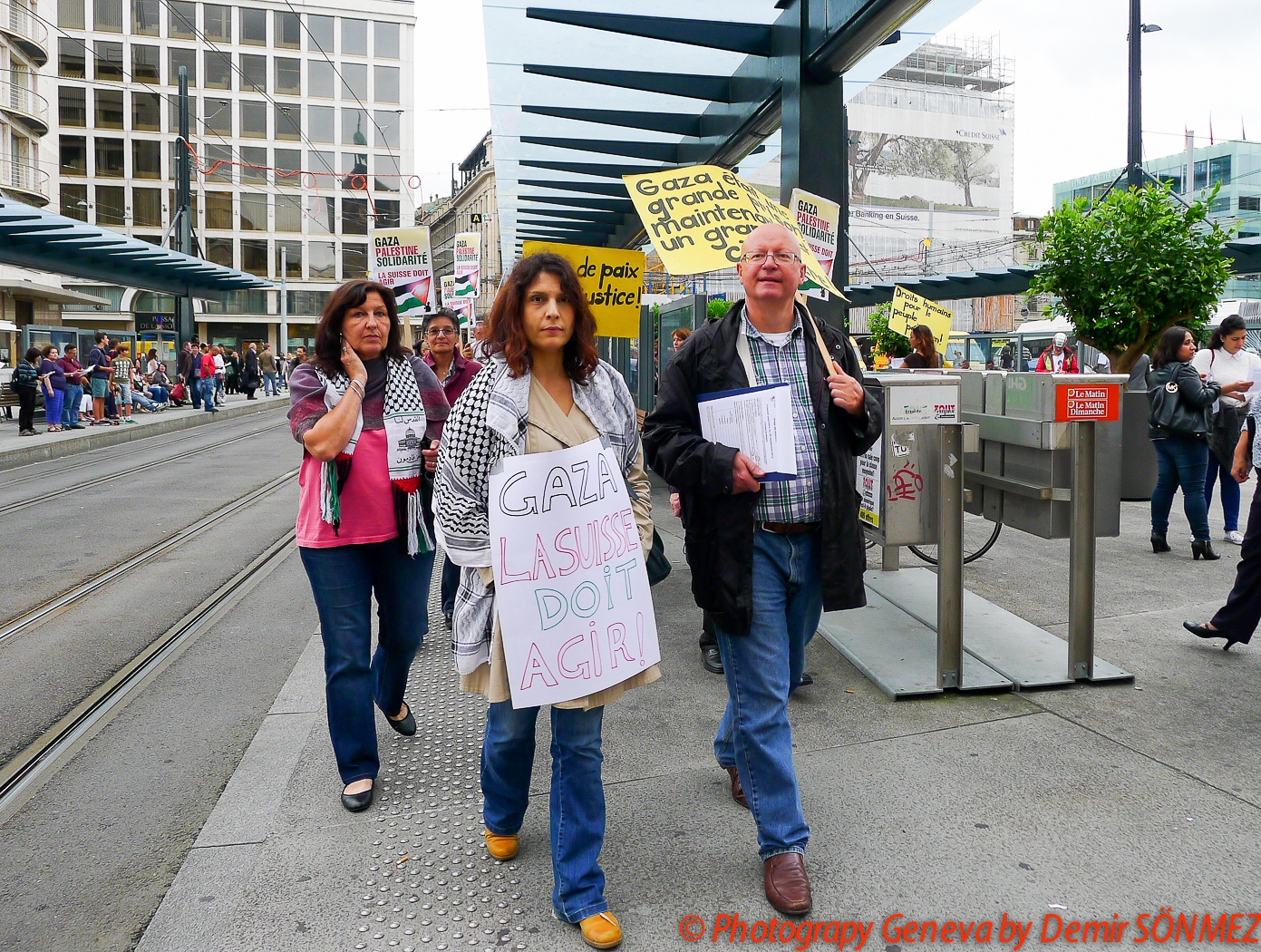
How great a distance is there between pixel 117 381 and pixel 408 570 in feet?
78.5

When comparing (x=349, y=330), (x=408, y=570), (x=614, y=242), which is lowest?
(x=408, y=570)

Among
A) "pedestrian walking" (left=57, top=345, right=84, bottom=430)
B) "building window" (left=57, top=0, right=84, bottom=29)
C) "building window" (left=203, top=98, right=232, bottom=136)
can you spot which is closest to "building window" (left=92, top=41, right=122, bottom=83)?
"building window" (left=57, top=0, right=84, bottom=29)

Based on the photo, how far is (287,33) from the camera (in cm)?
6794

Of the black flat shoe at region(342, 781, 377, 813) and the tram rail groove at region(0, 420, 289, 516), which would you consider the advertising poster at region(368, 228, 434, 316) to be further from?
the black flat shoe at region(342, 781, 377, 813)

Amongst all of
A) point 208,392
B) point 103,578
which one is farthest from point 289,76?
point 103,578

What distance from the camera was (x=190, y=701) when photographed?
196 inches

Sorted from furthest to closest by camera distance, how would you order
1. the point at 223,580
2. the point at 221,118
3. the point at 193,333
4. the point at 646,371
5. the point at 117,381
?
1. the point at 221,118
2. the point at 193,333
3. the point at 117,381
4. the point at 646,371
5. the point at 223,580

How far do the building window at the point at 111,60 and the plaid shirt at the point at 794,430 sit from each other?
7423 cm

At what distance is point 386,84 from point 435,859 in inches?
2931

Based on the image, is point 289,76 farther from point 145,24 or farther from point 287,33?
point 145,24

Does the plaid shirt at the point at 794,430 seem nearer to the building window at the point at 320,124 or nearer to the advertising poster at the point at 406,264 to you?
the advertising poster at the point at 406,264

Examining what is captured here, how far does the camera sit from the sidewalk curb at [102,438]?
16000 mm

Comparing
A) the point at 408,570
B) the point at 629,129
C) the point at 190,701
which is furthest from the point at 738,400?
the point at 629,129

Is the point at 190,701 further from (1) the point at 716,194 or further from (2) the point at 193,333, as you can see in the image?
(2) the point at 193,333
